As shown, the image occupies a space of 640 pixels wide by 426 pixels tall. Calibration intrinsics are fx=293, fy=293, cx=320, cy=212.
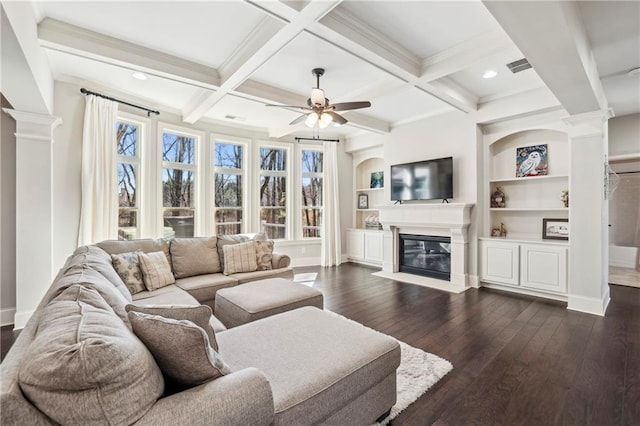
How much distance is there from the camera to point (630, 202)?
530cm

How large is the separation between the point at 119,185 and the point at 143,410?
4289mm

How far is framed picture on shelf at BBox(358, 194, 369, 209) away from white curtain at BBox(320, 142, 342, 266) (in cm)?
63

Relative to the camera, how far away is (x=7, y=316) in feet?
10.6

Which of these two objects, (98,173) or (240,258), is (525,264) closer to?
(240,258)

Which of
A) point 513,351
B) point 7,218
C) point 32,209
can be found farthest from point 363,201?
point 7,218

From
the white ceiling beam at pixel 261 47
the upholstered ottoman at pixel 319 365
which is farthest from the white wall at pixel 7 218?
the upholstered ottoman at pixel 319 365

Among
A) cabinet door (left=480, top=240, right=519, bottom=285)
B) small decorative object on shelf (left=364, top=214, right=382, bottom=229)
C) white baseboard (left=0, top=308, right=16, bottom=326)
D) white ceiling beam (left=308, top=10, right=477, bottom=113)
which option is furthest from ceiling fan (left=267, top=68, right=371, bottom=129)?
white baseboard (left=0, top=308, right=16, bottom=326)

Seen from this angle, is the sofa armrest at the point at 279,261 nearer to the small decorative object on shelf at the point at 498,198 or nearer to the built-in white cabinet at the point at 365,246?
the built-in white cabinet at the point at 365,246

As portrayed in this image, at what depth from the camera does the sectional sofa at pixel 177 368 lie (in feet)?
2.52

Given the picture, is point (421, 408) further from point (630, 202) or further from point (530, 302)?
point (630, 202)

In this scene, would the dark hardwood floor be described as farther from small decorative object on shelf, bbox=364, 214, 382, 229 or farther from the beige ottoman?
small decorative object on shelf, bbox=364, 214, 382, 229

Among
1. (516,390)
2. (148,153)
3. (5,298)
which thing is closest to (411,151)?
(516,390)

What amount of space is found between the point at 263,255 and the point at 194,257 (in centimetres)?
82

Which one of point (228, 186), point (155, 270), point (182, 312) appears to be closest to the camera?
point (182, 312)
